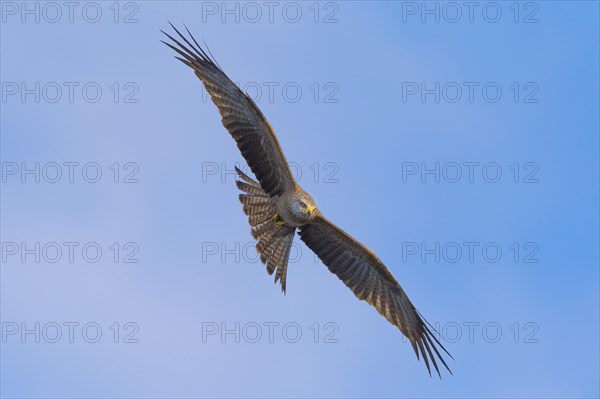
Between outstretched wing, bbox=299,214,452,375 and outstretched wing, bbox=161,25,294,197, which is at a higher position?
outstretched wing, bbox=161,25,294,197

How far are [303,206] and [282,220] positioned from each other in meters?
0.80

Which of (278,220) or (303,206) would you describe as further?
(278,220)

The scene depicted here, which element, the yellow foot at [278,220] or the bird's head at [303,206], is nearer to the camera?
the bird's head at [303,206]

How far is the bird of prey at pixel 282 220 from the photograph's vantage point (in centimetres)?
2008

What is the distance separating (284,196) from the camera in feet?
67.4

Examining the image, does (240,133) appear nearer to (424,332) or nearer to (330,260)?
(330,260)

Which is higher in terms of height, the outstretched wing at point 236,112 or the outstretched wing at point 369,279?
the outstretched wing at point 236,112

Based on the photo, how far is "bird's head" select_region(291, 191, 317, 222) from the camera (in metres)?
20.3

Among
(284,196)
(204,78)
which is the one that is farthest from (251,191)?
(204,78)

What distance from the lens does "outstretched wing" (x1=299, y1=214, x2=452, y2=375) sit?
21516 mm

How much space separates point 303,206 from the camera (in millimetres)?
20328

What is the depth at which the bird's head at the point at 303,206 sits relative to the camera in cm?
2033

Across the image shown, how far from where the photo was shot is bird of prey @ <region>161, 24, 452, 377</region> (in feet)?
65.9

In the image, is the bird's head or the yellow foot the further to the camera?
the yellow foot
